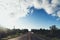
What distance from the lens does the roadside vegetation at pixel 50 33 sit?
2.61 meters

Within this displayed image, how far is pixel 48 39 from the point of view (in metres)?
2.60

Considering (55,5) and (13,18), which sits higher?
(55,5)

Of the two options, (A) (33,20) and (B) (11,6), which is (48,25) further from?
(B) (11,6)

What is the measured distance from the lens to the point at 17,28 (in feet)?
8.60

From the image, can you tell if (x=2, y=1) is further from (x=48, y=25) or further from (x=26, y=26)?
(x=48, y=25)

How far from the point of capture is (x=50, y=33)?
2639 mm

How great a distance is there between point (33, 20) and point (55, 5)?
406 mm

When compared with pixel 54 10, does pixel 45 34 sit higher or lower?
lower

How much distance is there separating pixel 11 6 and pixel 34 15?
375 mm

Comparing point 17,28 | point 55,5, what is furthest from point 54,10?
point 17,28

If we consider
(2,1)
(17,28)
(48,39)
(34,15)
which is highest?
(2,1)

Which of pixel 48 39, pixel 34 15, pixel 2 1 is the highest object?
pixel 2 1

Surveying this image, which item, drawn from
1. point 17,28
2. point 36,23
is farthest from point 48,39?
point 17,28

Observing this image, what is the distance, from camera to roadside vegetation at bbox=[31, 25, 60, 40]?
2613mm
